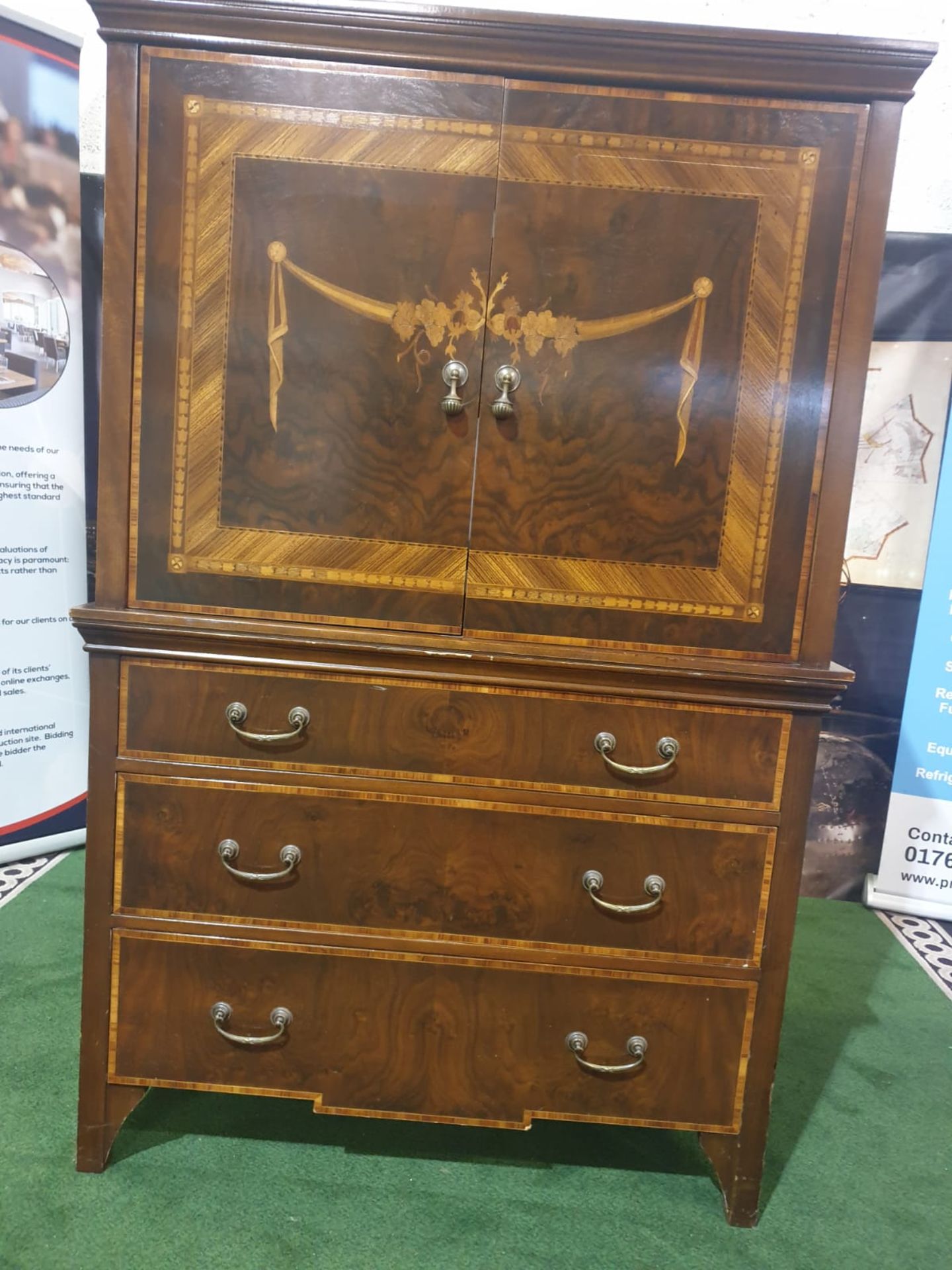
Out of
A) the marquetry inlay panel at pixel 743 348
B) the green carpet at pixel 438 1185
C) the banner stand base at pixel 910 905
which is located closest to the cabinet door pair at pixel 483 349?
the marquetry inlay panel at pixel 743 348

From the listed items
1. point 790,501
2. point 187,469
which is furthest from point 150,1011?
point 790,501

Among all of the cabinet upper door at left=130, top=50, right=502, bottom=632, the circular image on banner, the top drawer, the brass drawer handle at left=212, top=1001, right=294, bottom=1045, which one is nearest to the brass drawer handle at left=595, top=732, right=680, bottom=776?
the top drawer

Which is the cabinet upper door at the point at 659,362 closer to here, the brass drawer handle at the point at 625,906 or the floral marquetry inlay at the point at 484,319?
the floral marquetry inlay at the point at 484,319

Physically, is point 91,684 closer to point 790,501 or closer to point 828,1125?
point 790,501

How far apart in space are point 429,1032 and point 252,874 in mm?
427

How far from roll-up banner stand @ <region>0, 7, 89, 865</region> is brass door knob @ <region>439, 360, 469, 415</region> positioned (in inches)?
63.6

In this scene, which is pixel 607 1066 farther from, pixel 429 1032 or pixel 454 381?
pixel 454 381

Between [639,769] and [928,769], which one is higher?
[639,769]

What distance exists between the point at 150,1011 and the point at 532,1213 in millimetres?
782

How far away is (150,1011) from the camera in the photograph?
1461mm

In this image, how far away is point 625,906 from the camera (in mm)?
1436

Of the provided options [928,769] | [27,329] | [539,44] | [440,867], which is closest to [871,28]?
[539,44]

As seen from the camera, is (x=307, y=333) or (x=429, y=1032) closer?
(x=307, y=333)

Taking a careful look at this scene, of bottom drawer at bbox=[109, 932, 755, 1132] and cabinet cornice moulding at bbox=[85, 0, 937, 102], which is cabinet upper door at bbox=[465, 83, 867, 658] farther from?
bottom drawer at bbox=[109, 932, 755, 1132]
